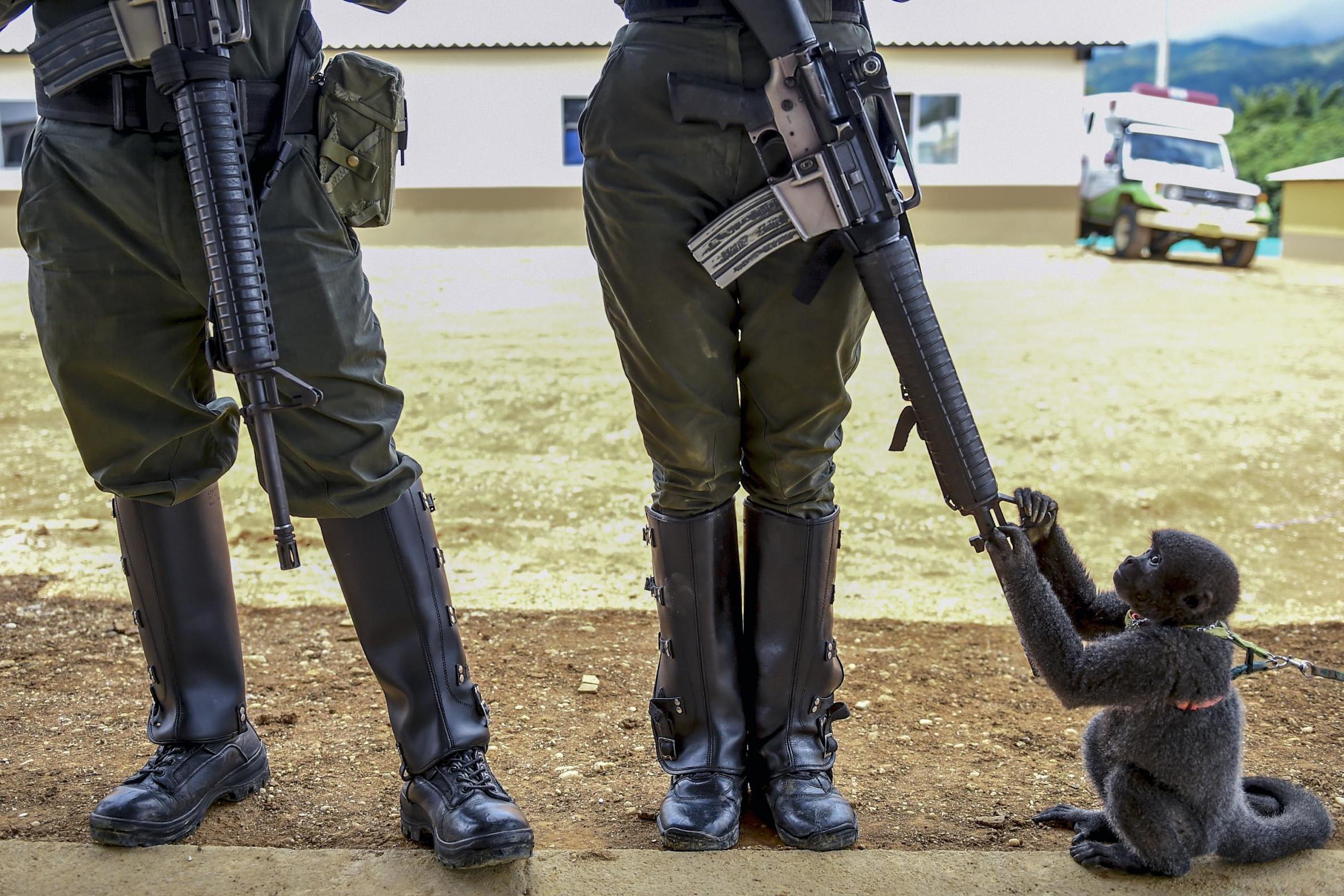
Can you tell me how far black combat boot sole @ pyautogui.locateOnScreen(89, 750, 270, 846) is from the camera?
1.68 m

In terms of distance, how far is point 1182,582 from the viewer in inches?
62.8

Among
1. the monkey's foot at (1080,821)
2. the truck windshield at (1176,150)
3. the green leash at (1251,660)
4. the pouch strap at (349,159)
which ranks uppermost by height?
the pouch strap at (349,159)

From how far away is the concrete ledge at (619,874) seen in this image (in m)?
1.58

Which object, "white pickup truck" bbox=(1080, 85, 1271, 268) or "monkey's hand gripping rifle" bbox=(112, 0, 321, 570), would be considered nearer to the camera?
"monkey's hand gripping rifle" bbox=(112, 0, 321, 570)

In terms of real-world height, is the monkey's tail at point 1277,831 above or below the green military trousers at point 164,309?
below

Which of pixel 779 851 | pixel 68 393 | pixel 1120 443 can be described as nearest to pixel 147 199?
pixel 68 393

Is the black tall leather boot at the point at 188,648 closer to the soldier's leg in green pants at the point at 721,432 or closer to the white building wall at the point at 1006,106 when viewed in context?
the soldier's leg in green pants at the point at 721,432

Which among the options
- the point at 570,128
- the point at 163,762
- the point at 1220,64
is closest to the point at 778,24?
the point at 163,762

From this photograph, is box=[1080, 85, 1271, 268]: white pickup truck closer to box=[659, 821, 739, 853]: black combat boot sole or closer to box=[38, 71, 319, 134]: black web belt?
box=[659, 821, 739, 853]: black combat boot sole

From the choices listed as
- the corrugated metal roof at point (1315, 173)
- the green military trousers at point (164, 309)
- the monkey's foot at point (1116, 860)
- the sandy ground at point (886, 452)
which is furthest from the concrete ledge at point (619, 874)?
the corrugated metal roof at point (1315, 173)

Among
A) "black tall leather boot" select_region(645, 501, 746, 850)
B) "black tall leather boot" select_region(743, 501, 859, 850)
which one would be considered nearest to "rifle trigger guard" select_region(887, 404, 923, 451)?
"black tall leather boot" select_region(743, 501, 859, 850)

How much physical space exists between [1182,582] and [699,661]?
681 mm

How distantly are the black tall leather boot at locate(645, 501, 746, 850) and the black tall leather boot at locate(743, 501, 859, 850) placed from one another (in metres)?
0.03

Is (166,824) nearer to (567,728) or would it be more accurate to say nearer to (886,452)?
(567,728)
